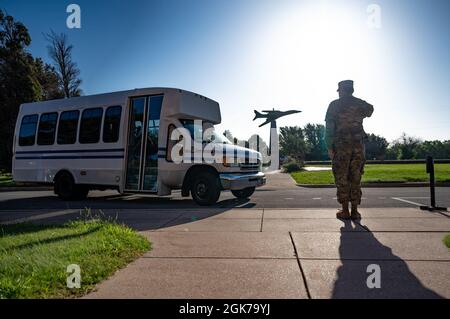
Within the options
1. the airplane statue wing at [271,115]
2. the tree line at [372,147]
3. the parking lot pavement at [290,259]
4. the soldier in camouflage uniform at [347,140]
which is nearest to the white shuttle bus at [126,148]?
the parking lot pavement at [290,259]

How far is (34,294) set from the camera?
243cm

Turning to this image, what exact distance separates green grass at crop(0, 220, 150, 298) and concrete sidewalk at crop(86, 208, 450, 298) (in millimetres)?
191

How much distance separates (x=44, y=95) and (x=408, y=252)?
39565mm

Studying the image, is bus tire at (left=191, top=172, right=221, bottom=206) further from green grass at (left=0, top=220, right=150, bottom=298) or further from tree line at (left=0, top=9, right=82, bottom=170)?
tree line at (left=0, top=9, right=82, bottom=170)

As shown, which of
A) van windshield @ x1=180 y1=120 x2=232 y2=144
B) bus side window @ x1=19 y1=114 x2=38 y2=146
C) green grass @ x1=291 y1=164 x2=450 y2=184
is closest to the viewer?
van windshield @ x1=180 y1=120 x2=232 y2=144

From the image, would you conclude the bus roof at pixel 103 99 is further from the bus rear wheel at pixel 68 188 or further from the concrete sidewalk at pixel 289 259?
the concrete sidewalk at pixel 289 259

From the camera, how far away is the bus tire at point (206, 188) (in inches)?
306

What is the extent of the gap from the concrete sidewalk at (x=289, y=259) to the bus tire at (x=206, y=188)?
7.11 feet

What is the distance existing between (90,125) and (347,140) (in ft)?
23.2

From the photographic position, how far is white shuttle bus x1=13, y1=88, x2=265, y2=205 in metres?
8.06

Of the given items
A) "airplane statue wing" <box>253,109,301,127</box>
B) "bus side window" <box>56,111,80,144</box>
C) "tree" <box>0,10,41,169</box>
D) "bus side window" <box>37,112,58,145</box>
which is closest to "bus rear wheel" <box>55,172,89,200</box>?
"bus side window" <box>56,111,80,144</box>

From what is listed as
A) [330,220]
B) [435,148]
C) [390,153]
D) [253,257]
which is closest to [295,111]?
[330,220]
